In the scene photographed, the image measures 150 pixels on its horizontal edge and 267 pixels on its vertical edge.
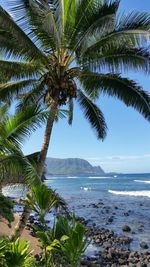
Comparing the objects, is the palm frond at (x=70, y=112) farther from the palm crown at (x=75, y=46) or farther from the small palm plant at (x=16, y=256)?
the small palm plant at (x=16, y=256)

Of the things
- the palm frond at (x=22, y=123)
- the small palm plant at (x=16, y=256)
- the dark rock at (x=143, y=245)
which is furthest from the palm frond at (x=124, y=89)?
the dark rock at (x=143, y=245)

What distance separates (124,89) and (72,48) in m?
1.78

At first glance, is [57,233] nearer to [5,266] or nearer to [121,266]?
[5,266]

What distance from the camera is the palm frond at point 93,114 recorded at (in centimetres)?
1281

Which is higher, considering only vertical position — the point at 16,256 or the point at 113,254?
the point at 16,256

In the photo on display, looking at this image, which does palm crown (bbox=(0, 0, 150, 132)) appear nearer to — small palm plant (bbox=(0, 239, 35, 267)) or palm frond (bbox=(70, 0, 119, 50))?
palm frond (bbox=(70, 0, 119, 50))

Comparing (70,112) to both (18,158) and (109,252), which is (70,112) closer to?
(18,158)

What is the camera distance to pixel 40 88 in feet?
37.2

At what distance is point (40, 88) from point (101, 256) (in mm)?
7377

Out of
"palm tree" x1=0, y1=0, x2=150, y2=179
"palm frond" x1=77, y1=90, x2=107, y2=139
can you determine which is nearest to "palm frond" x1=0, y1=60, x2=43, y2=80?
"palm tree" x1=0, y1=0, x2=150, y2=179

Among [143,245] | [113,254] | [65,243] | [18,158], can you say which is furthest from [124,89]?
[143,245]

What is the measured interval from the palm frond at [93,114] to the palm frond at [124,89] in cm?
160

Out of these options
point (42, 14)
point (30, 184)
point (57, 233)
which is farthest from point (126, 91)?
point (57, 233)

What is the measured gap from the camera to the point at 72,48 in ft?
34.1
